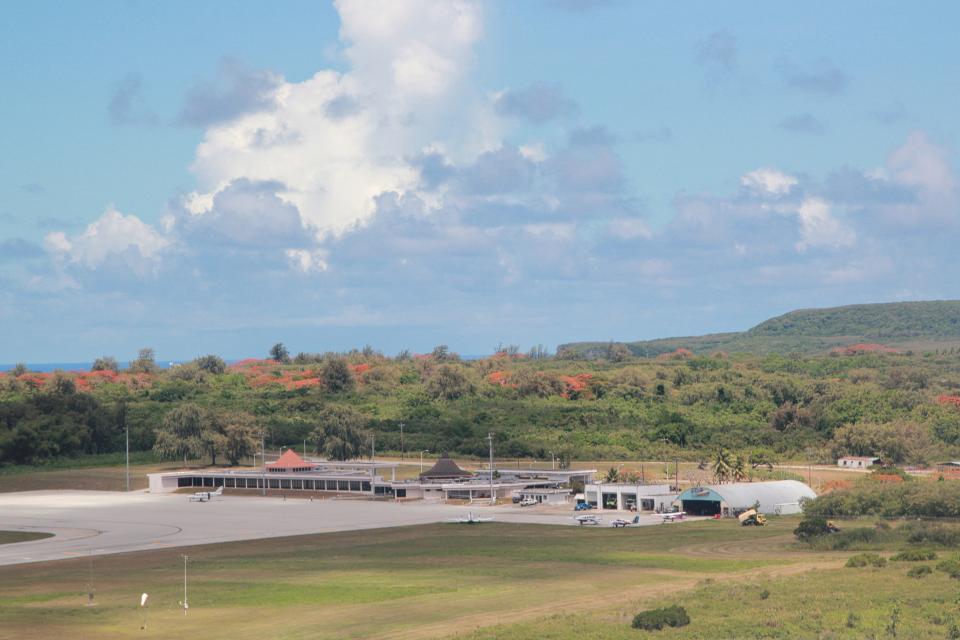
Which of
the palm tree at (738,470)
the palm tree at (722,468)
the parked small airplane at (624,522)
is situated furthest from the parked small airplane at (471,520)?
the palm tree at (738,470)

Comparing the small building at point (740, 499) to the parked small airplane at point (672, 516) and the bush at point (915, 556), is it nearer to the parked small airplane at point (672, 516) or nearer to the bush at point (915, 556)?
the parked small airplane at point (672, 516)

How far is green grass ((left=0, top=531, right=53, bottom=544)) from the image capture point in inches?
3939

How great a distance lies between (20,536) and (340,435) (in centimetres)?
6898

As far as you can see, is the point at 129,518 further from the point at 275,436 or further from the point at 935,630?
the point at 935,630

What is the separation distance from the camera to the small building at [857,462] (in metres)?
154

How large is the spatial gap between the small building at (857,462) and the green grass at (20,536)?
95.8 metres

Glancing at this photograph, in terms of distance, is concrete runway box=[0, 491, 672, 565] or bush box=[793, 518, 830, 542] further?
concrete runway box=[0, 491, 672, 565]

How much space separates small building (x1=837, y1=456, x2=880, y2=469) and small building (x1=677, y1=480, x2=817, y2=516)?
4212cm

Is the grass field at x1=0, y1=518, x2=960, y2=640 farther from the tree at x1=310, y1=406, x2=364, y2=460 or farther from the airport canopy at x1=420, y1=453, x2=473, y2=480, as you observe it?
the tree at x1=310, y1=406, x2=364, y2=460

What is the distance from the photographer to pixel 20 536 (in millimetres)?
102812

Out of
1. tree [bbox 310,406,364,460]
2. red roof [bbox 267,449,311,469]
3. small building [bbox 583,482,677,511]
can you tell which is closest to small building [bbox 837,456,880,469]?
small building [bbox 583,482,677,511]

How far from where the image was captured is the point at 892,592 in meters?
65.2

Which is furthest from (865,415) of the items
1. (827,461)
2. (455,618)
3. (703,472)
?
(455,618)

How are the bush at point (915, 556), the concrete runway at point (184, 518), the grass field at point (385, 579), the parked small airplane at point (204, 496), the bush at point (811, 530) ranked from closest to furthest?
the grass field at point (385, 579), the bush at point (915, 556), the bush at point (811, 530), the concrete runway at point (184, 518), the parked small airplane at point (204, 496)
